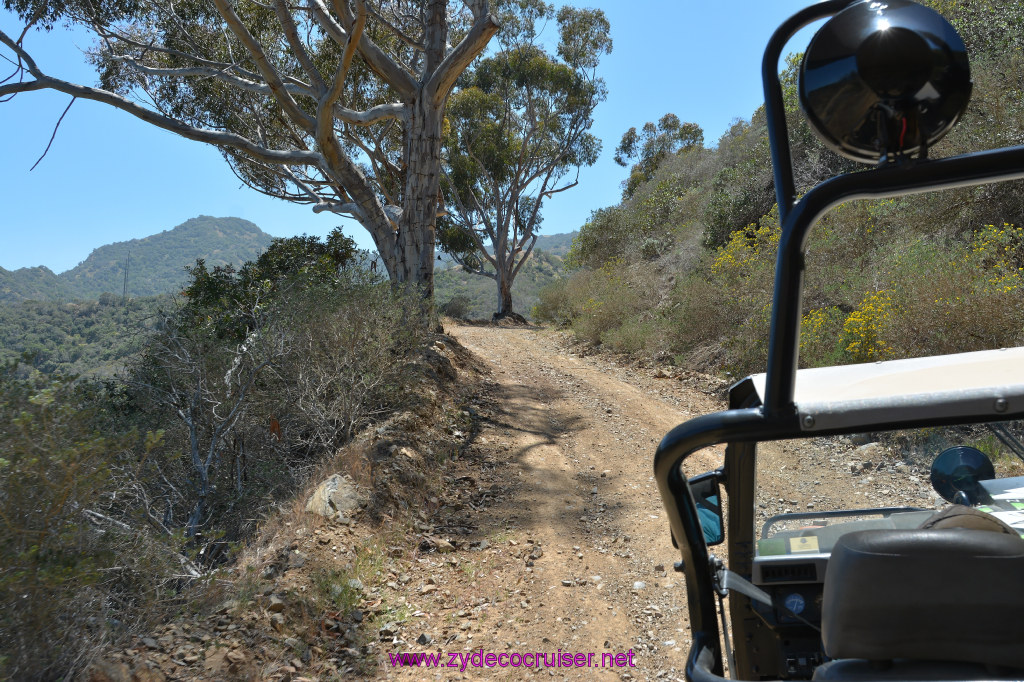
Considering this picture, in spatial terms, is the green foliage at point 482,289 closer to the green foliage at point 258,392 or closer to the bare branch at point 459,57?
the bare branch at point 459,57

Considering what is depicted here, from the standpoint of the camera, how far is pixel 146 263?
55.9 metres

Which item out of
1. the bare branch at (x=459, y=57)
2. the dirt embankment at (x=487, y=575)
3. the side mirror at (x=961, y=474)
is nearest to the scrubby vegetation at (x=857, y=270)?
the dirt embankment at (x=487, y=575)

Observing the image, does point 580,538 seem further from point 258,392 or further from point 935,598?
point 935,598

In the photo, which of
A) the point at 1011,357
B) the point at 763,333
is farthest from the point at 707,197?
the point at 1011,357

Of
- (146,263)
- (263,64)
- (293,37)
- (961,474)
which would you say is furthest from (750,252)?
(146,263)

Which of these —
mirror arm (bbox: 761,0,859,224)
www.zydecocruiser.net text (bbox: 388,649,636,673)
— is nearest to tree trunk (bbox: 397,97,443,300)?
www.zydecocruiser.net text (bbox: 388,649,636,673)

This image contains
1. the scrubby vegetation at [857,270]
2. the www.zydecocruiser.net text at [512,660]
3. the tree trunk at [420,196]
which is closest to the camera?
the www.zydecocruiser.net text at [512,660]

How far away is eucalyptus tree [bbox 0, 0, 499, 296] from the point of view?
30.8ft

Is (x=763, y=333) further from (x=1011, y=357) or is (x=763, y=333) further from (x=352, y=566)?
(x=1011, y=357)

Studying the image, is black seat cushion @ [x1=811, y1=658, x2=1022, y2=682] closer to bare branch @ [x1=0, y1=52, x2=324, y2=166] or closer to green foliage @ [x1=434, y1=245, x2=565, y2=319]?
bare branch @ [x1=0, y1=52, x2=324, y2=166]

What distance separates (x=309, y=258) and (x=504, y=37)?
535 inches

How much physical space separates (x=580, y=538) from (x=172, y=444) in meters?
3.34

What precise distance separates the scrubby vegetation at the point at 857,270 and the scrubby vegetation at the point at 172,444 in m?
4.64

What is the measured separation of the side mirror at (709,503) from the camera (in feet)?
6.31
